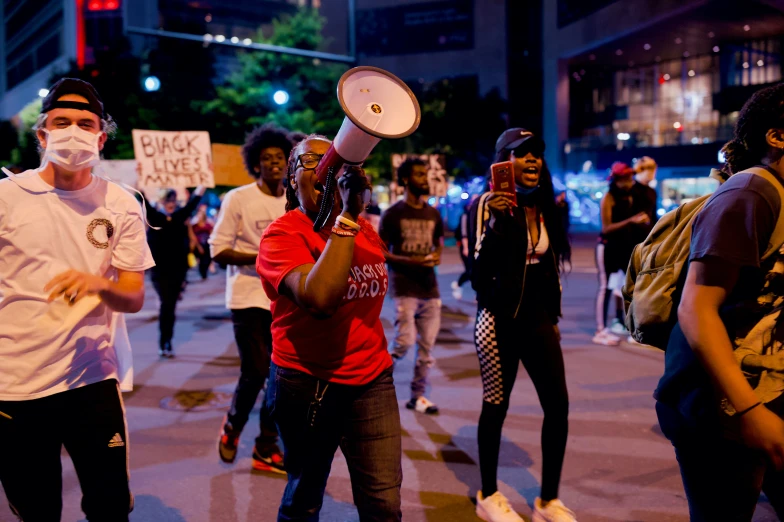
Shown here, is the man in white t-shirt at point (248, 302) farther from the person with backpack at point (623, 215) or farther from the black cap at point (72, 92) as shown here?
the person with backpack at point (623, 215)

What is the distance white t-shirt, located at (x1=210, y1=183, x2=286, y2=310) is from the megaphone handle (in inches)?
95.5

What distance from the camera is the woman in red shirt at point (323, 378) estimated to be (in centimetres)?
265

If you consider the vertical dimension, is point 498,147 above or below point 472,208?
above

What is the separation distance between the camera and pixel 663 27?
38.3 meters

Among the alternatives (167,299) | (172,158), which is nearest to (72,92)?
(167,299)

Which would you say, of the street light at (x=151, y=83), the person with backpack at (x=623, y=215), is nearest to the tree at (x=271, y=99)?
the street light at (x=151, y=83)

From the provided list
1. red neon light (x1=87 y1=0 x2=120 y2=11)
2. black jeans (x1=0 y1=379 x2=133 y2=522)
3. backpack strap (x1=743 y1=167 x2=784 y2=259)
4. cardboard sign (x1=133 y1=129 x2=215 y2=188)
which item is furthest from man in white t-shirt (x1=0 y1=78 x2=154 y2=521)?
red neon light (x1=87 y1=0 x2=120 y2=11)

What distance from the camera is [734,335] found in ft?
7.09

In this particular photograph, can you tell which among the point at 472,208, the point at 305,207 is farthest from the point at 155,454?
the point at 305,207

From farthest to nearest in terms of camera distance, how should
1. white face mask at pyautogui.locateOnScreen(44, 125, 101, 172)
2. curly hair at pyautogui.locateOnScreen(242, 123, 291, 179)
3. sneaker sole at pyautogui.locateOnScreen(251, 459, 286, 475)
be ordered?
curly hair at pyautogui.locateOnScreen(242, 123, 291, 179) < sneaker sole at pyautogui.locateOnScreen(251, 459, 286, 475) < white face mask at pyautogui.locateOnScreen(44, 125, 101, 172)

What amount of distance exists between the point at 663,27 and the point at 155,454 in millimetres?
39264

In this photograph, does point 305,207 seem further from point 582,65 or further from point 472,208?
point 582,65

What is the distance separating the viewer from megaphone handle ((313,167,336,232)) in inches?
96.0

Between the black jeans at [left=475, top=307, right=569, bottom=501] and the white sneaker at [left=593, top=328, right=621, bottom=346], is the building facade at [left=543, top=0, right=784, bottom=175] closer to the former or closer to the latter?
the white sneaker at [left=593, top=328, right=621, bottom=346]
